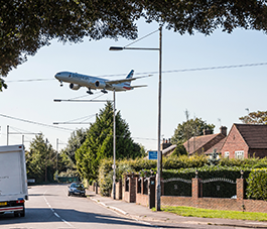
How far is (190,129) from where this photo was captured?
4102 inches

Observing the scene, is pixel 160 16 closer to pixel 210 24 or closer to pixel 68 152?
pixel 210 24

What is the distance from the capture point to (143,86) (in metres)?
24.0

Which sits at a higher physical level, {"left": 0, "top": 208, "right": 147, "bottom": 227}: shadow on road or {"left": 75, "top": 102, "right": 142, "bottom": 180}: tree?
{"left": 75, "top": 102, "right": 142, "bottom": 180}: tree

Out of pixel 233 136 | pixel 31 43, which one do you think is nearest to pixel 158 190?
pixel 31 43

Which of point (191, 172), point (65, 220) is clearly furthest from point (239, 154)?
point (65, 220)

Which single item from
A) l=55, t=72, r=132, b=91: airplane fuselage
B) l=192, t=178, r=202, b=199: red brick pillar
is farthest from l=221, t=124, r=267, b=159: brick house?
l=55, t=72, r=132, b=91: airplane fuselage

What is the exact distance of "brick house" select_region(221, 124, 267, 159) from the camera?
40.9 m

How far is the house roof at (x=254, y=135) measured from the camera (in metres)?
41.1

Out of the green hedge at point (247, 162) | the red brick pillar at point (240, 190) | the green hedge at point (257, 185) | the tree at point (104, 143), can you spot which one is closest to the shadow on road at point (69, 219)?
the red brick pillar at point (240, 190)

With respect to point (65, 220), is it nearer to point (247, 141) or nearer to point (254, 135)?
point (247, 141)

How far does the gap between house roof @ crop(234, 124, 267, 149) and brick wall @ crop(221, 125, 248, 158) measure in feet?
1.44

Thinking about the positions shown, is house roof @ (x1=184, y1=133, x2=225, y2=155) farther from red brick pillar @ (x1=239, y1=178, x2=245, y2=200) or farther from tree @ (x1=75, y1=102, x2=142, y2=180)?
red brick pillar @ (x1=239, y1=178, x2=245, y2=200)

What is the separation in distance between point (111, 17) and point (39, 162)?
9194 cm

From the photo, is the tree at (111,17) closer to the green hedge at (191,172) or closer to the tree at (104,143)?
the green hedge at (191,172)
